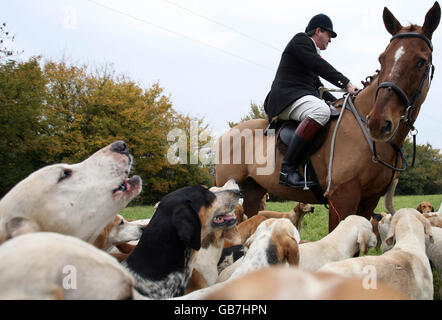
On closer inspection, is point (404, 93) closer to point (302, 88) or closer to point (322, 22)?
point (302, 88)

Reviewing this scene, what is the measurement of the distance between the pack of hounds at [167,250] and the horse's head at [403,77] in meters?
1.05

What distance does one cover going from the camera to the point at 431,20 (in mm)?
3889

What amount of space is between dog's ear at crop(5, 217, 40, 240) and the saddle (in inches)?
136

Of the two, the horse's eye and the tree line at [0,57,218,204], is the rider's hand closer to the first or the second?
the horse's eye

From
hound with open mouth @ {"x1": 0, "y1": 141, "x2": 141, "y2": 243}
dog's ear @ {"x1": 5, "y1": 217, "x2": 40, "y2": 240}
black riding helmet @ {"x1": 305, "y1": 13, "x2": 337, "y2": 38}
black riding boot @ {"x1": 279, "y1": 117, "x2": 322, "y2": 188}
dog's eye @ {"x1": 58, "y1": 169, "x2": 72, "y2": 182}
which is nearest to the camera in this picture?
dog's ear @ {"x1": 5, "y1": 217, "x2": 40, "y2": 240}

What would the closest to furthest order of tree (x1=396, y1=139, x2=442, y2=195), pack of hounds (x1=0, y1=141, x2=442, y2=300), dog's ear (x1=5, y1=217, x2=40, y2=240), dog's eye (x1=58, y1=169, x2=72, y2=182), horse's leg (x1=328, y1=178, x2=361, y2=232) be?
pack of hounds (x1=0, y1=141, x2=442, y2=300), dog's ear (x1=5, y1=217, x2=40, y2=240), dog's eye (x1=58, y1=169, x2=72, y2=182), horse's leg (x1=328, y1=178, x2=361, y2=232), tree (x1=396, y1=139, x2=442, y2=195)

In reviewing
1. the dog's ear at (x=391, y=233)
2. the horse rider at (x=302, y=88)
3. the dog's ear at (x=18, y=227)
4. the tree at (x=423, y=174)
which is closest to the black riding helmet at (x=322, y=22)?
the horse rider at (x=302, y=88)

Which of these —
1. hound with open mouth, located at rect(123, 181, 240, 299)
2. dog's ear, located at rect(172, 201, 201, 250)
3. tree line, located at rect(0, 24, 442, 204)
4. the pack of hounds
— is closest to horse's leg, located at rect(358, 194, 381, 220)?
the pack of hounds

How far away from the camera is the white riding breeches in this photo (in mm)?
4602

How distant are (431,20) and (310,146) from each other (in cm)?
195

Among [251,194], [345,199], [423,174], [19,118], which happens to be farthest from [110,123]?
[423,174]

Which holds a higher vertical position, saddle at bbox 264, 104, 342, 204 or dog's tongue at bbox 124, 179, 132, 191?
saddle at bbox 264, 104, 342, 204

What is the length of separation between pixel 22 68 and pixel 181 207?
23.1 m
